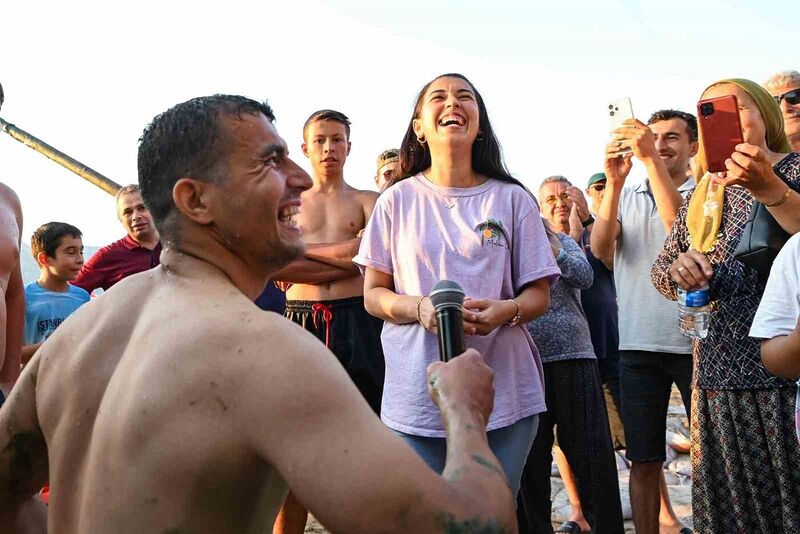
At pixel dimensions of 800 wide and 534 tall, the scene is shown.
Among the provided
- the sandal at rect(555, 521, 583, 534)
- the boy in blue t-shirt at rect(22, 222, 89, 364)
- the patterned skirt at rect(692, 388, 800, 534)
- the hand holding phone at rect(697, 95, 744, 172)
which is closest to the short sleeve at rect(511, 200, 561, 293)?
the hand holding phone at rect(697, 95, 744, 172)

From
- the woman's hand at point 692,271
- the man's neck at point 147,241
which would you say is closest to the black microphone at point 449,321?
the woman's hand at point 692,271

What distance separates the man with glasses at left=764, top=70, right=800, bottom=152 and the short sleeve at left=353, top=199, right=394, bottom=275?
195 centimetres

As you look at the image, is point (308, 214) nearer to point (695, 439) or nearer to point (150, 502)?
point (695, 439)

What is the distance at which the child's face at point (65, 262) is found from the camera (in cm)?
593

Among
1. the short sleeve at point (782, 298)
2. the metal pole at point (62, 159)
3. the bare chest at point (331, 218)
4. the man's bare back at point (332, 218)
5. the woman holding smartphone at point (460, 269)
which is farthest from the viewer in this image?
the metal pole at point (62, 159)

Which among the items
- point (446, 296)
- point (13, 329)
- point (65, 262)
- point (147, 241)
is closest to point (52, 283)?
point (65, 262)

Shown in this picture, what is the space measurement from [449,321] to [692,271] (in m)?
1.81

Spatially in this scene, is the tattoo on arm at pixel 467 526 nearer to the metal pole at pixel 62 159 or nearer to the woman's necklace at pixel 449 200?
the woman's necklace at pixel 449 200

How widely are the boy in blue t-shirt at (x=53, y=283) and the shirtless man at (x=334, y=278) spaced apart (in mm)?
1876

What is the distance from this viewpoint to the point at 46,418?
1.80 meters

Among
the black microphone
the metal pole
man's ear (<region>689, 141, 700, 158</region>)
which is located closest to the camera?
the black microphone

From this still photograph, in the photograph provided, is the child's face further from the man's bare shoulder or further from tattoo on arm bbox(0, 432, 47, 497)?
tattoo on arm bbox(0, 432, 47, 497)

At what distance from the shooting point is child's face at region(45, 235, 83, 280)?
5.93 metres

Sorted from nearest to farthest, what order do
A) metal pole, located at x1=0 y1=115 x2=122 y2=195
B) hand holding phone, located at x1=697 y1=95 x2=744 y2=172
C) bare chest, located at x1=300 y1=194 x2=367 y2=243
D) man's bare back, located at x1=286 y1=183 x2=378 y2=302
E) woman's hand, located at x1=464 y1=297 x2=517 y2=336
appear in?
woman's hand, located at x1=464 y1=297 x2=517 y2=336 < hand holding phone, located at x1=697 y1=95 x2=744 y2=172 < man's bare back, located at x1=286 y1=183 x2=378 y2=302 < bare chest, located at x1=300 y1=194 x2=367 y2=243 < metal pole, located at x1=0 y1=115 x2=122 y2=195
